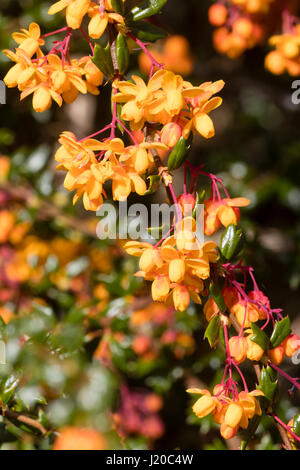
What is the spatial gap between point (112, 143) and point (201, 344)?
0.92 metres

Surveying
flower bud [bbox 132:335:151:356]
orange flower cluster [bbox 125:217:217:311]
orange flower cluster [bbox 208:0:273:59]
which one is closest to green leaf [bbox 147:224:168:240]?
orange flower cluster [bbox 125:217:217:311]

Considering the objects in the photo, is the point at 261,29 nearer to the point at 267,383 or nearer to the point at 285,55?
the point at 285,55

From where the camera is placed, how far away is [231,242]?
0.79 m

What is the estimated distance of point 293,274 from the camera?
4.83 feet

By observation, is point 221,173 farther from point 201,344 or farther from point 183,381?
point 183,381

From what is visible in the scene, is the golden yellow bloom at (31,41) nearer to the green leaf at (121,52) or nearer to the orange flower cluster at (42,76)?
the orange flower cluster at (42,76)

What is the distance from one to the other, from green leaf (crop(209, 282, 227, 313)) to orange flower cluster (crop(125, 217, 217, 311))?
20mm

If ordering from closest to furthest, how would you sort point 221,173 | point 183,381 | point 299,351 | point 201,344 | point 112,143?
point 112,143
point 299,351
point 183,381
point 201,344
point 221,173

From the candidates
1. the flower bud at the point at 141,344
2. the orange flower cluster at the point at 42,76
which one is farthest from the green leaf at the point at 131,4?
the flower bud at the point at 141,344

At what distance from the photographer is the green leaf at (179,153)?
0.73 meters

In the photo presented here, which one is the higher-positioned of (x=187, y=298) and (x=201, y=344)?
(x=187, y=298)

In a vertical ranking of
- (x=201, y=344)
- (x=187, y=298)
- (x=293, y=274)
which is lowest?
(x=201, y=344)

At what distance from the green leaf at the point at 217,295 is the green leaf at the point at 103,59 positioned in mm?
326
